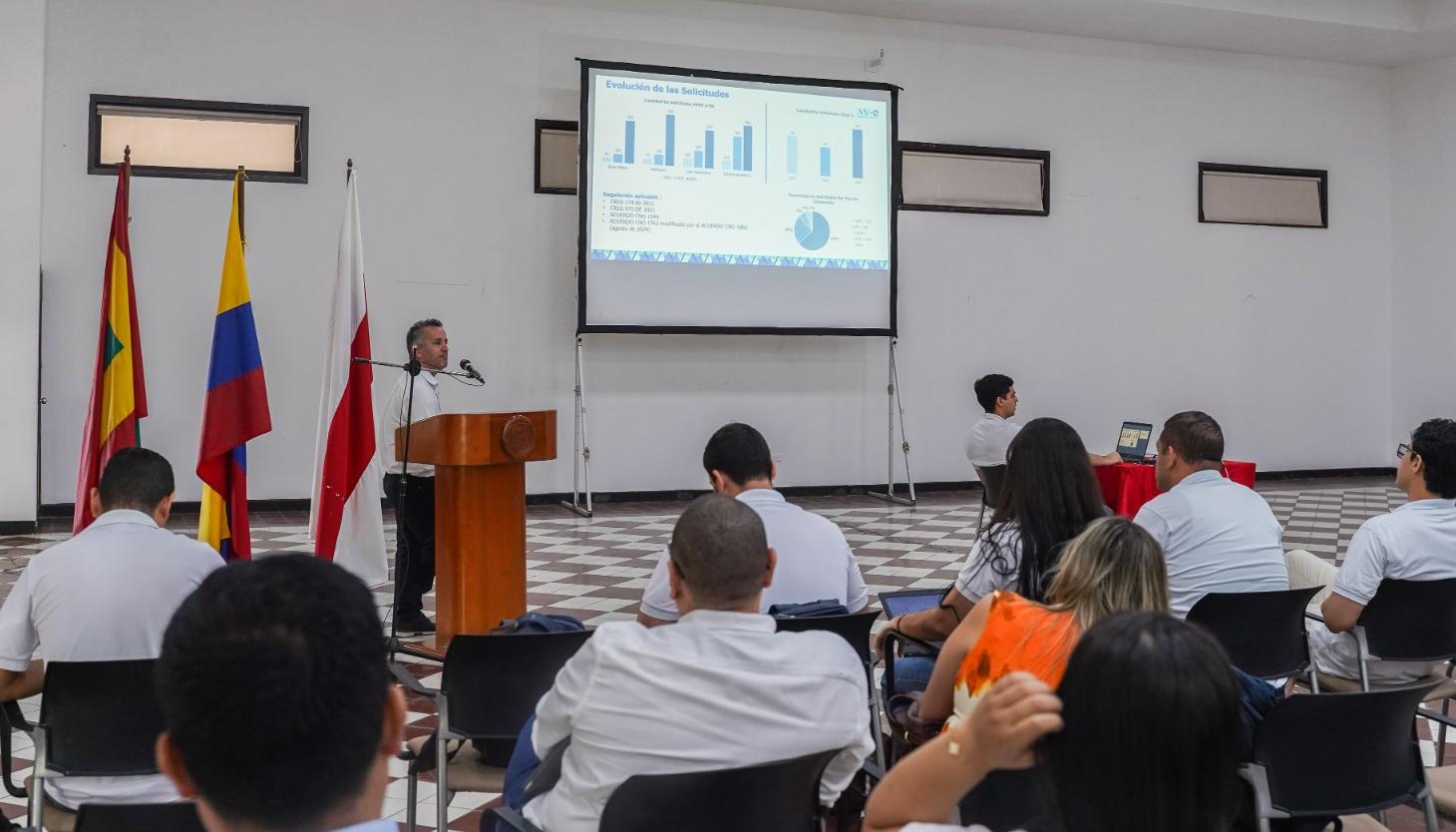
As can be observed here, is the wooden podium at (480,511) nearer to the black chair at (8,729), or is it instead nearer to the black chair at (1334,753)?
the black chair at (8,729)

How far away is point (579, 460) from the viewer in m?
9.52

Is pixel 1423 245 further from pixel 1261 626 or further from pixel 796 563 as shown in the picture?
pixel 796 563

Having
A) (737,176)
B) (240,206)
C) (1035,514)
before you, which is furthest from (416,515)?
(737,176)

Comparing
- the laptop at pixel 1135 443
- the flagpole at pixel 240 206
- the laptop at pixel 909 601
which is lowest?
the laptop at pixel 909 601

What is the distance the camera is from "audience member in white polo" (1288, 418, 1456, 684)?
326cm

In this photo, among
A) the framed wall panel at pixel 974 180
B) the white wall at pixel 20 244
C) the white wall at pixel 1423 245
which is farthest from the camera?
the white wall at pixel 1423 245

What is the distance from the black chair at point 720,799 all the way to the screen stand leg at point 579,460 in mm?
7309

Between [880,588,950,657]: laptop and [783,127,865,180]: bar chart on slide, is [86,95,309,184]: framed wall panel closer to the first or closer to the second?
[783,127,865,180]: bar chart on slide

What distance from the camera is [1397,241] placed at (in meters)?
11.9

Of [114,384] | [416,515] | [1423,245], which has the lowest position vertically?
[416,515]

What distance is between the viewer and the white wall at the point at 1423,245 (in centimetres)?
1140

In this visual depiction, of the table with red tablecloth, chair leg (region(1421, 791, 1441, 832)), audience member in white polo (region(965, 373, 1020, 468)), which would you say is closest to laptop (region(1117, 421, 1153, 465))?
the table with red tablecloth

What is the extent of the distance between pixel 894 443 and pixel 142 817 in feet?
28.9

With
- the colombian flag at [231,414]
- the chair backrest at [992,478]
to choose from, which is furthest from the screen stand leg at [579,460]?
the colombian flag at [231,414]
